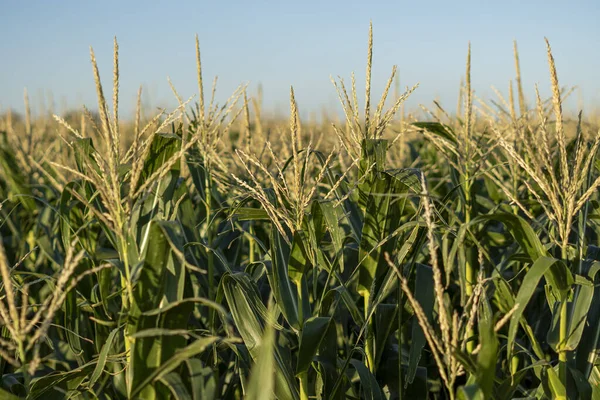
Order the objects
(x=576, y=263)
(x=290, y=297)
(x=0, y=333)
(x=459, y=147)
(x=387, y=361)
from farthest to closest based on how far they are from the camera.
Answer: (x=459, y=147), (x=387, y=361), (x=0, y=333), (x=290, y=297), (x=576, y=263)

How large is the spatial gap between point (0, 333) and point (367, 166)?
1.74 metres

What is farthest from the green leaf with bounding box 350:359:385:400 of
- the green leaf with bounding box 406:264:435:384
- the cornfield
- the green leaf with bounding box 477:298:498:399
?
the green leaf with bounding box 477:298:498:399

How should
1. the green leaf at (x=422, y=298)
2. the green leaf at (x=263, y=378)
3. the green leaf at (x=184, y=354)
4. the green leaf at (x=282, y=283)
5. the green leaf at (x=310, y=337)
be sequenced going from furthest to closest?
the green leaf at (x=422, y=298), the green leaf at (x=282, y=283), the green leaf at (x=310, y=337), the green leaf at (x=184, y=354), the green leaf at (x=263, y=378)

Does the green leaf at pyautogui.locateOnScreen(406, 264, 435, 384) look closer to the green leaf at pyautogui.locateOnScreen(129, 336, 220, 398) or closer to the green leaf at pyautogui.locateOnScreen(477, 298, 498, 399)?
the green leaf at pyautogui.locateOnScreen(477, 298, 498, 399)

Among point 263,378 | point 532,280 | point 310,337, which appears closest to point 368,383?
point 310,337

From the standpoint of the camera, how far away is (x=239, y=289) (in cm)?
205

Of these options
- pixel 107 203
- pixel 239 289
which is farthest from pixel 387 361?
pixel 107 203

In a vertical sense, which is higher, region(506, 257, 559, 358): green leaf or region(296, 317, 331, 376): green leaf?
region(506, 257, 559, 358): green leaf

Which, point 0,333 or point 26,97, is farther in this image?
point 26,97

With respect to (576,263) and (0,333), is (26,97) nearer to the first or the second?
(0,333)

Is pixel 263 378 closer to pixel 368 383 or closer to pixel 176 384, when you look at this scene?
pixel 176 384

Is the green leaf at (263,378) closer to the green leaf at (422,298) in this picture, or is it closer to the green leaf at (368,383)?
the green leaf at (368,383)

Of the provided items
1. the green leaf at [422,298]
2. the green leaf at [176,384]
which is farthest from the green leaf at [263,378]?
the green leaf at [422,298]

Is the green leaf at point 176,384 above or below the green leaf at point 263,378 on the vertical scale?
below
